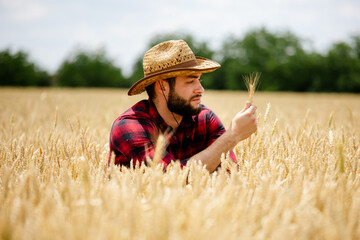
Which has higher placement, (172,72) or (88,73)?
(88,73)

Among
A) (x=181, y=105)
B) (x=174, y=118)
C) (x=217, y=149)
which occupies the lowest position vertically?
(x=217, y=149)

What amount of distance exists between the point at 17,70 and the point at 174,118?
149 feet

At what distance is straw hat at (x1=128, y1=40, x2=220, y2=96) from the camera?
199cm

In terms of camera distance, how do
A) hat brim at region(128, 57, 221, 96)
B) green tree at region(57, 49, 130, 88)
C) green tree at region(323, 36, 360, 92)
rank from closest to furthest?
1. hat brim at region(128, 57, 221, 96)
2. green tree at region(323, 36, 360, 92)
3. green tree at region(57, 49, 130, 88)

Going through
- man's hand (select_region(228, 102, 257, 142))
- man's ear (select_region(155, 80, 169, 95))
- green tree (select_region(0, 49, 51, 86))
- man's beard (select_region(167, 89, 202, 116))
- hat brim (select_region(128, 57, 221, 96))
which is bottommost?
man's hand (select_region(228, 102, 257, 142))

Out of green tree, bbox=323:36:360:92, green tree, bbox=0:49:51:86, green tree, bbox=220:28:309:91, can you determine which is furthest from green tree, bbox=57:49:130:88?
green tree, bbox=323:36:360:92

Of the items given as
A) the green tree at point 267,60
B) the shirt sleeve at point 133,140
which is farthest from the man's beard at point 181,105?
the green tree at point 267,60

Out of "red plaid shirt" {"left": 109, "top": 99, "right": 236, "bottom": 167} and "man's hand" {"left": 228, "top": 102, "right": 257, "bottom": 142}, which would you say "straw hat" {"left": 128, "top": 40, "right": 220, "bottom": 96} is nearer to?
"red plaid shirt" {"left": 109, "top": 99, "right": 236, "bottom": 167}

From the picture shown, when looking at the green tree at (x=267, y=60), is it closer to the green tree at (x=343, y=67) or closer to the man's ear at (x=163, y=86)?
the green tree at (x=343, y=67)

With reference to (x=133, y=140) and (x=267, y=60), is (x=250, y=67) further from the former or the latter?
(x=133, y=140)

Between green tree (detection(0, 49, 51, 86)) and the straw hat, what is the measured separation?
144 ft

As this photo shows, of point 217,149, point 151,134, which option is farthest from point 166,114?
point 217,149

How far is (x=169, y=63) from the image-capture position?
202 centimetres

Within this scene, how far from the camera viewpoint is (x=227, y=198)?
39.8 inches
